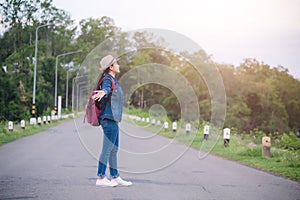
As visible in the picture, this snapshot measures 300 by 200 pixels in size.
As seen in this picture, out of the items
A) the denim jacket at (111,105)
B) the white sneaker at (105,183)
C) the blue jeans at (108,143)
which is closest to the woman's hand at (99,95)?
the denim jacket at (111,105)

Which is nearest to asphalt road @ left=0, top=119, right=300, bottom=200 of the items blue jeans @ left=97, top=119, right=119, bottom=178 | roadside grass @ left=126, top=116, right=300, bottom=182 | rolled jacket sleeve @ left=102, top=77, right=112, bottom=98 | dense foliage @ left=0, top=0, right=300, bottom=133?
blue jeans @ left=97, top=119, right=119, bottom=178

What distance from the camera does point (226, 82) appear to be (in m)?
48.7

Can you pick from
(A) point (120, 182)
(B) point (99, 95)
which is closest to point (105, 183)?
(A) point (120, 182)

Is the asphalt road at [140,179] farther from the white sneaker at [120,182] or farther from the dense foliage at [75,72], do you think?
the dense foliage at [75,72]

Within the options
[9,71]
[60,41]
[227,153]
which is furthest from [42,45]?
[227,153]

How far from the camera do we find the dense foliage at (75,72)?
34.4m

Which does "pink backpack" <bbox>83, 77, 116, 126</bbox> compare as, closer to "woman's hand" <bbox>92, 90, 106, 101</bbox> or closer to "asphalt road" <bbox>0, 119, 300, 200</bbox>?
"woman's hand" <bbox>92, 90, 106, 101</bbox>

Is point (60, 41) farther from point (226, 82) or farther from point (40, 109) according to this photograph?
point (226, 82)

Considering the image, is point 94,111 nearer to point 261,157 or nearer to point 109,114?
point 109,114

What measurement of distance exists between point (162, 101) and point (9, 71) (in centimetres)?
1949

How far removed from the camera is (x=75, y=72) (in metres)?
53.5

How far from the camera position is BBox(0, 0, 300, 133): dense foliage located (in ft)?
113

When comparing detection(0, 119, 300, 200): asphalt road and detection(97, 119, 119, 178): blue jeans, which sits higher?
detection(97, 119, 119, 178): blue jeans

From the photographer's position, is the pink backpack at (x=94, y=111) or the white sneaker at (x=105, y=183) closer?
the pink backpack at (x=94, y=111)
